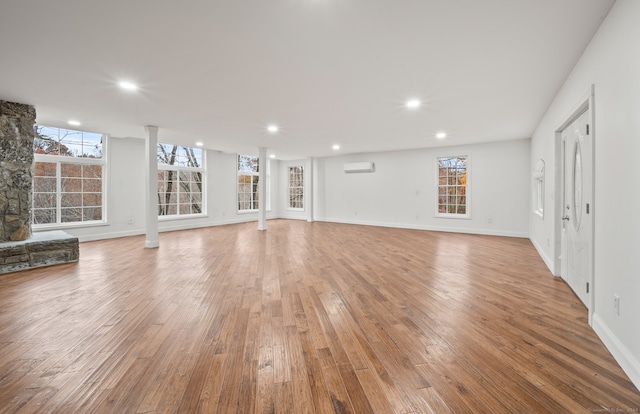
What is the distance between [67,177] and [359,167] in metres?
7.87

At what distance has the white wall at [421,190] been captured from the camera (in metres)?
7.13

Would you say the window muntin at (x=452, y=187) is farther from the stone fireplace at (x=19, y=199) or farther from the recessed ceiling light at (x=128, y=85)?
the stone fireplace at (x=19, y=199)

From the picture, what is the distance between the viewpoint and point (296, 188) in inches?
453

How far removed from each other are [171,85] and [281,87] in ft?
4.64

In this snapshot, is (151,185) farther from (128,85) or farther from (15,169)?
(128,85)

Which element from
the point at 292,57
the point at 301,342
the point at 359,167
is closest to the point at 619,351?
the point at 301,342

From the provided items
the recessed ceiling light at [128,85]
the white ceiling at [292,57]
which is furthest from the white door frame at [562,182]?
the recessed ceiling light at [128,85]

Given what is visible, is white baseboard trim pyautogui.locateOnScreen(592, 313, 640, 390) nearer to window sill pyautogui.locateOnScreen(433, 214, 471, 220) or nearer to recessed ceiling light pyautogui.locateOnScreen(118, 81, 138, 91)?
recessed ceiling light pyautogui.locateOnScreen(118, 81, 138, 91)

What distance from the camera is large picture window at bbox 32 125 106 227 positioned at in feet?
19.5

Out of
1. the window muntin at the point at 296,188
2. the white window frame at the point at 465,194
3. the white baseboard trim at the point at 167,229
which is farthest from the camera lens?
the window muntin at the point at 296,188

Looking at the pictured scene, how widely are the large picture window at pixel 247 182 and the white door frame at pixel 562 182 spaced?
8.33 m

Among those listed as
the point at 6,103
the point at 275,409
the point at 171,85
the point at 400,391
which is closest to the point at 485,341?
the point at 400,391

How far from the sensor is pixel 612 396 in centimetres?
154

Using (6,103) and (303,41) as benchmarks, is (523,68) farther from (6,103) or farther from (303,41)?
(6,103)
